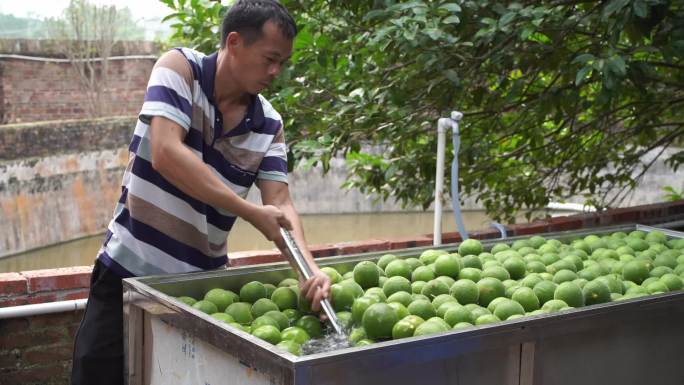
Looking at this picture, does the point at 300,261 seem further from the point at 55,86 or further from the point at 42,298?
the point at 55,86

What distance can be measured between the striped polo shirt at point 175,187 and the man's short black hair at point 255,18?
6.4 inches

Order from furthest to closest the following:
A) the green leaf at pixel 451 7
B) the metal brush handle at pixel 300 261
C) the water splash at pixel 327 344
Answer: the green leaf at pixel 451 7, the metal brush handle at pixel 300 261, the water splash at pixel 327 344

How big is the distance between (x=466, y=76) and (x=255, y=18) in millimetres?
2399

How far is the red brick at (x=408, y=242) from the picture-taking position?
4.05 m

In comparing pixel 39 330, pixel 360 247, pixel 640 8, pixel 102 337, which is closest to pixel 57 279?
pixel 39 330

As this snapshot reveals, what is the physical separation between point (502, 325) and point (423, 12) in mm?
2049

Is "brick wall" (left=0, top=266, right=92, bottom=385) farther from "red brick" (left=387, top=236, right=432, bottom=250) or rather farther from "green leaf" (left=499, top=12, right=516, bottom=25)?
"green leaf" (left=499, top=12, right=516, bottom=25)

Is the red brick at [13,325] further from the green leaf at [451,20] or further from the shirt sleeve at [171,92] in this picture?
the green leaf at [451,20]

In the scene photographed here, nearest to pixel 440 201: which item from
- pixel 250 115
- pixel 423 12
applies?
pixel 423 12

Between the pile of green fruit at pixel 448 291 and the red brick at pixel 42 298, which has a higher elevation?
the pile of green fruit at pixel 448 291

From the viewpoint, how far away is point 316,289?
2295 millimetres

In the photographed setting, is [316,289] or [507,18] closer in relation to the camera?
[316,289]

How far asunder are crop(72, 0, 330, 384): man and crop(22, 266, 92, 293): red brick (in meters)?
0.83

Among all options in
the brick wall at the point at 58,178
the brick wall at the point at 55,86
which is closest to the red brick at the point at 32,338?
the brick wall at the point at 58,178
